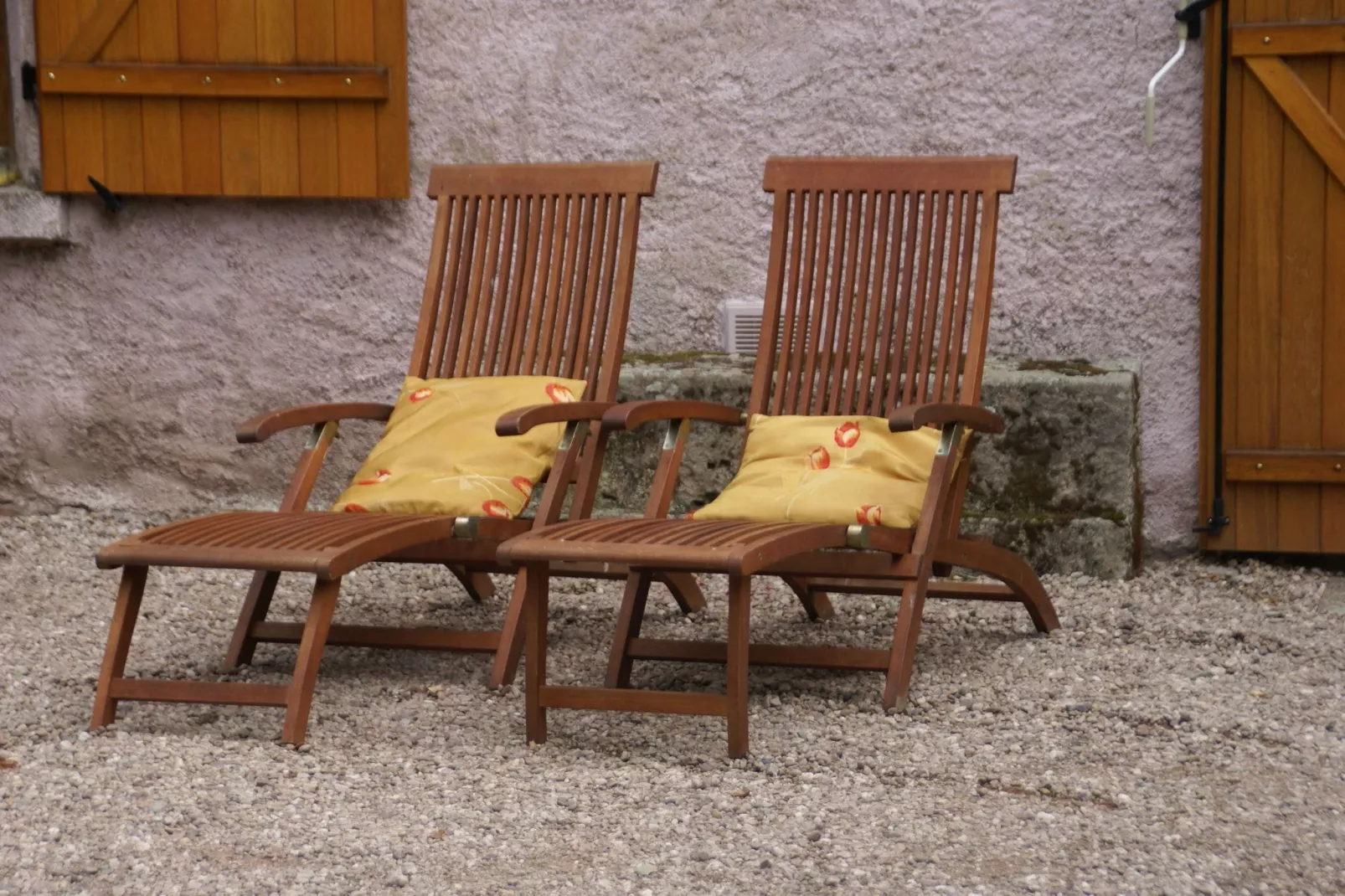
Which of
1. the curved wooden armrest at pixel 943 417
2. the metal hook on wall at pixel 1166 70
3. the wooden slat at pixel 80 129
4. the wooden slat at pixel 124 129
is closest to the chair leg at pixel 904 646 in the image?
the curved wooden armrest at pixel 943 417

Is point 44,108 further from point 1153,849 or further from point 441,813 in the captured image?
point 1153,849

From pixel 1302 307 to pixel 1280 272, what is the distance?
0.12 m

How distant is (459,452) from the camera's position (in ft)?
13.2

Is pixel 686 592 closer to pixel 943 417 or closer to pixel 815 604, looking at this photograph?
pixel 815 604

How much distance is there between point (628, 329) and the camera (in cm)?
558

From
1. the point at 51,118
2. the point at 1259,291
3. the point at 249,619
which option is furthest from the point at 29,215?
the point at 1259,291

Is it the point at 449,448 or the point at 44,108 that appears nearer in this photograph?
the point at 449,448

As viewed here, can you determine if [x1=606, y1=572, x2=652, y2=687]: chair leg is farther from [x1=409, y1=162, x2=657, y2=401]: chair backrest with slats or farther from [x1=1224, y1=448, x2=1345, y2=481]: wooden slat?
[x1=1224, y1=448, x2=1345, y2=481]: wooden slat

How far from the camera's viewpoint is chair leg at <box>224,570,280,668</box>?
396cm

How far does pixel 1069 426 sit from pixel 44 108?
11.1ft

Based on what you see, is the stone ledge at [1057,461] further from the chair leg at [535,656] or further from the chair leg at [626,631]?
the chair leg at [535,656]

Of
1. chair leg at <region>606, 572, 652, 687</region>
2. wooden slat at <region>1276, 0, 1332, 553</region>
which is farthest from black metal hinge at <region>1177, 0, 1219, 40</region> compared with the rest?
chair leg at <region>606, 572, 652, 687</region>

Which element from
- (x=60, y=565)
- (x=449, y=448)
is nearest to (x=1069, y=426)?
(x=449, y=448)

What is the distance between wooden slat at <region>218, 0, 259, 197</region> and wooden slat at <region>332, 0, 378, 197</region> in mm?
272
